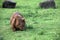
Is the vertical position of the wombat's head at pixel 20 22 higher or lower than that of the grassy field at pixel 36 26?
higher

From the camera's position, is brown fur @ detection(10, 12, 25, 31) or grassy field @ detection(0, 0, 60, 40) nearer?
grassy field @ detection(0, 0, 60, 40)

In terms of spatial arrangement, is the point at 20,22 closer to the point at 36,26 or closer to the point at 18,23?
the point at 18,23

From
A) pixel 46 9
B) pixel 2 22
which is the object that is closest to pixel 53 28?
pixel 2 22

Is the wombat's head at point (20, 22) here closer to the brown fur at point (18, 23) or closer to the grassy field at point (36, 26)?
the brown fur at point (18, 23)

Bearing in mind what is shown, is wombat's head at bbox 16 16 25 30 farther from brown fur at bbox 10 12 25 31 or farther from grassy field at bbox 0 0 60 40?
grassy field at bbox 0 0 60 40

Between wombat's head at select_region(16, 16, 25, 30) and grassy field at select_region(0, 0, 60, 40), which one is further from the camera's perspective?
wombat's head at select_region(16, 16, 25, 30)

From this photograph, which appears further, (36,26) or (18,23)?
(36,26)

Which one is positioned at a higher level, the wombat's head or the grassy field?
the wombat's head

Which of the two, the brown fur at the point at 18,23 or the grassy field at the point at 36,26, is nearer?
the grassy field at the point at 36,26

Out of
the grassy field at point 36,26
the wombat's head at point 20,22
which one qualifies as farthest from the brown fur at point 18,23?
the grassy field at point 36,26

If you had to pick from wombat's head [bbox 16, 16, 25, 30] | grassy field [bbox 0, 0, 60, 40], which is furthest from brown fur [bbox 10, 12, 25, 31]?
grassy field [bbox 0, 0, 60, 40]

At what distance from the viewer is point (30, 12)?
1327cm

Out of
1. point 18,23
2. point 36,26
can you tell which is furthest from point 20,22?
point 36,26

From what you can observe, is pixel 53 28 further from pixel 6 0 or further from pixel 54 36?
pixel 6 0
